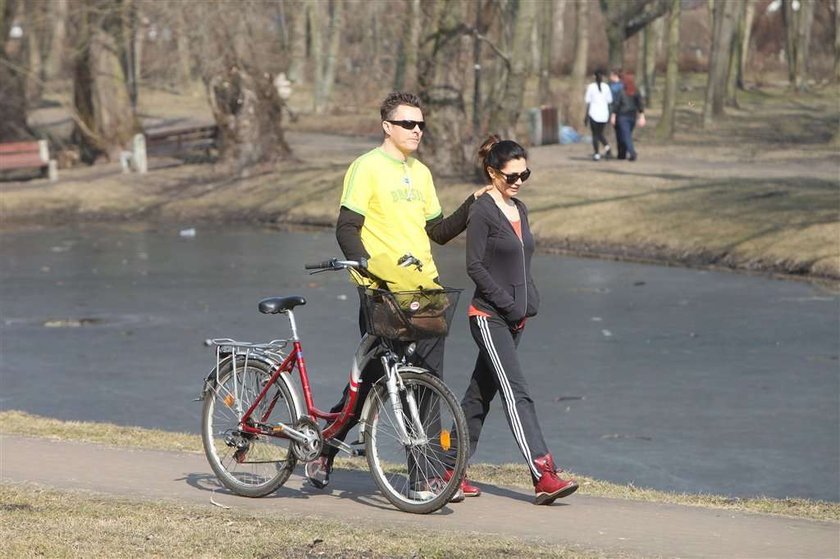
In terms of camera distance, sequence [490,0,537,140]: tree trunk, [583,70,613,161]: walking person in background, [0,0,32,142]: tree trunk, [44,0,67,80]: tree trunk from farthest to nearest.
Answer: [0,0,32,142]: tree trunk
[44,0,67,80]: tree trunk
[583,70,613,161]: walking person in background
[490,0,537,140]: tree trunk

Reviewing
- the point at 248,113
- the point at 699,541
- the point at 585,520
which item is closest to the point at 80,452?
the point at 585,520

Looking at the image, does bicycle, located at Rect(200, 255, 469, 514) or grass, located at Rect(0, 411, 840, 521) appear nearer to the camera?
bicycle, located at Rect(200, 255, 469, 514)

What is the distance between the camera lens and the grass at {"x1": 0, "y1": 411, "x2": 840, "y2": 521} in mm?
8352

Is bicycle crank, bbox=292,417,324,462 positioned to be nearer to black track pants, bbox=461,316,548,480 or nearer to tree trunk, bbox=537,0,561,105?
black track pants, bbox=461,316,548,480

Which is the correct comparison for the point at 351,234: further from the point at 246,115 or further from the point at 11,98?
the point at 11,98

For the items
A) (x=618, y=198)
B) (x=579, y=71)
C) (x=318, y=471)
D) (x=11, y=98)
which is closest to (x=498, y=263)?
(x=318, y=471)

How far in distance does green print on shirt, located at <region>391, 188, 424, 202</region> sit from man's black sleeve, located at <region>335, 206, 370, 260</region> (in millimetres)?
185

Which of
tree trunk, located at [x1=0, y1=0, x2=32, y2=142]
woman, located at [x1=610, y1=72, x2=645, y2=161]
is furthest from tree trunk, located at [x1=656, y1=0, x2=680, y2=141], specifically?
tree trunk, located at [x1=0, y1=0, x2=32, y2=142]

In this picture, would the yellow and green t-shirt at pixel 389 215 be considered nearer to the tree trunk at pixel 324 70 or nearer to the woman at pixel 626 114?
the woman at pixel 626 114

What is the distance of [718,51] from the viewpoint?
4372cm

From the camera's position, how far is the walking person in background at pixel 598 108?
1308 inches

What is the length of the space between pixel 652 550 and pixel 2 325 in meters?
11.9

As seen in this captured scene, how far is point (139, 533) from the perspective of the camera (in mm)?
6832

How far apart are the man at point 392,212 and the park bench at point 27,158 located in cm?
2874
